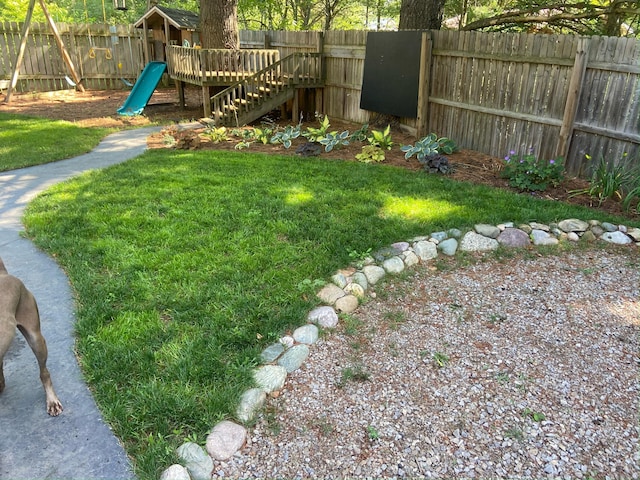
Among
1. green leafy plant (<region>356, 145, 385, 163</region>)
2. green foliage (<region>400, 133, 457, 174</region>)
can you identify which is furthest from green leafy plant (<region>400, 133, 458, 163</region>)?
green leafy plant (<region>356, 145, 385, 163</region>)

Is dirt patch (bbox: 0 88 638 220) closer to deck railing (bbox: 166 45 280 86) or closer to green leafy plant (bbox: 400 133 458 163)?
green leafy plant (bbox: 400 133 458 163)

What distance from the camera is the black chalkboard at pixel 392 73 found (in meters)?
7.96

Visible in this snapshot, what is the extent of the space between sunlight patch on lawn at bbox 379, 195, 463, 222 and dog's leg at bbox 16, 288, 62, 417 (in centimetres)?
330

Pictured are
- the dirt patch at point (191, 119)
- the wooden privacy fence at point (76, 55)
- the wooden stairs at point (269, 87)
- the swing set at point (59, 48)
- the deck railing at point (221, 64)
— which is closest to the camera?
the dirt patch at point (191, 119)

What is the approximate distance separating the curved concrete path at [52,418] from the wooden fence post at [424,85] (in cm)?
606

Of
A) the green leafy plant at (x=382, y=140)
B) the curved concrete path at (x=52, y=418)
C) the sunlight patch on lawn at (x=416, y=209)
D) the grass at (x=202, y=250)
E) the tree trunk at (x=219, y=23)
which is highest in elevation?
the tree trunk at (x=219, y=23)

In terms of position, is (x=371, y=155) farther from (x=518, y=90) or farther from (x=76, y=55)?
(x=76, y=55)

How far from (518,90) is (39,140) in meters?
7.61

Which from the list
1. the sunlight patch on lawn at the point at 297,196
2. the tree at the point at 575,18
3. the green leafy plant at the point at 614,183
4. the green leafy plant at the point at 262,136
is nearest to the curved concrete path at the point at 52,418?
the sunlight patch on lawn at the point at 297,196

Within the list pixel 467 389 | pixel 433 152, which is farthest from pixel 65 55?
pixel 467 389

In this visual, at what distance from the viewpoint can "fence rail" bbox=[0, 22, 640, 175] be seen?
18.4 feet

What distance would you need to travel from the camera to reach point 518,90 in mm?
6691

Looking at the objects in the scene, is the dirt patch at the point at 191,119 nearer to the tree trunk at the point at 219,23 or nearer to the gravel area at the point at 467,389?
the tree trunk at the point at 219,23

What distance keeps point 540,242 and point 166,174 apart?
176 inches
